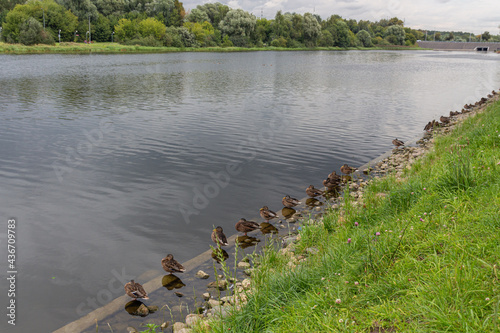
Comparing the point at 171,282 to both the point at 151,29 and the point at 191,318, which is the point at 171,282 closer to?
the point at 191,318

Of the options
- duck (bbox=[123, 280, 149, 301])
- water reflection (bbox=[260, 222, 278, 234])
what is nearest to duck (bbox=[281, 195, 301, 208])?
water reflection (bbox=[260, 222, 278, 234])

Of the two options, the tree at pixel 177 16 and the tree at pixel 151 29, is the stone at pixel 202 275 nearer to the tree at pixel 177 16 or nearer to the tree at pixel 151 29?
the tree at pixel 151 29

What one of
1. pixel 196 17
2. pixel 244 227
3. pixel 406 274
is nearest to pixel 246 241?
pixel 244 227

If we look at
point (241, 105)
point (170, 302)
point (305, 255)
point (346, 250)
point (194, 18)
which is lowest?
point (170, 302)

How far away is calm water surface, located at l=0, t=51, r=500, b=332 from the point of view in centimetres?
915

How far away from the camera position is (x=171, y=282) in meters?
8.30

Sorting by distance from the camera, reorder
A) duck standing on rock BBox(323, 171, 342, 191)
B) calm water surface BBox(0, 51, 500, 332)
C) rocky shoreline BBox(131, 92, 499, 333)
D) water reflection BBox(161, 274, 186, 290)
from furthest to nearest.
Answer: duck standing on rock BBox(323, 171, 342, 191) < calm water surface BBox(0, 51, 500, 332) < water reflection BBox(161, 274, 186, 290) < rocky shoreline BBox(131, 92, 499, 333)

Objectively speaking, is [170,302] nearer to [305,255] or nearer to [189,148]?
[305,255]

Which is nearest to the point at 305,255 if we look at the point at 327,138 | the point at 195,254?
the point at 195,254

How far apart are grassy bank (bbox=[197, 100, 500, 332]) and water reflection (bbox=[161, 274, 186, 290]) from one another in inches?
80.9

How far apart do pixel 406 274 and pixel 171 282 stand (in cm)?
496

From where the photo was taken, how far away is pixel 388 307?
468cm

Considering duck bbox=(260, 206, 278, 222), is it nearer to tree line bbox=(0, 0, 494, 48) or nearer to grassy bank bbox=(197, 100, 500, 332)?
grassy bank bbox=(197, 100, 500, 332)

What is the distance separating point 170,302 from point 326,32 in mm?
185433
